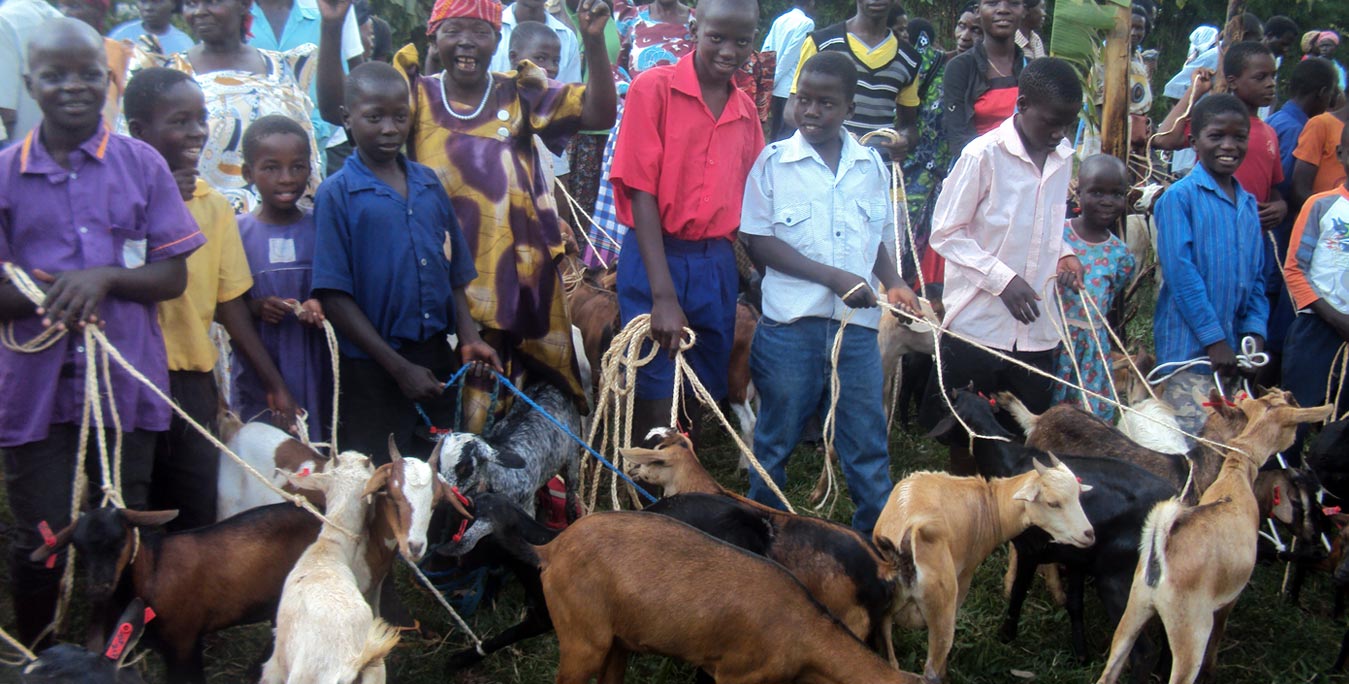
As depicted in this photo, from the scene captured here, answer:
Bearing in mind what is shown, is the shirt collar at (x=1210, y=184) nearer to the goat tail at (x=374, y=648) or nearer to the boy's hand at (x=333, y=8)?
the boy's hand at (x=333, y=8)

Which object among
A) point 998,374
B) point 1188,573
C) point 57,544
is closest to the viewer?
point 57,544

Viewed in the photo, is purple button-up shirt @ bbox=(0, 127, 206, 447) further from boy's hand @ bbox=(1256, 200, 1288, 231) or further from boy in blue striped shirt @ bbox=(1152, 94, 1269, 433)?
boy's hand @ bbox=(1256, 200, 1288, 231)

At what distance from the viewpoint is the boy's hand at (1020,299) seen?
452cm

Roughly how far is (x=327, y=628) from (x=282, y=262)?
76.3 inches

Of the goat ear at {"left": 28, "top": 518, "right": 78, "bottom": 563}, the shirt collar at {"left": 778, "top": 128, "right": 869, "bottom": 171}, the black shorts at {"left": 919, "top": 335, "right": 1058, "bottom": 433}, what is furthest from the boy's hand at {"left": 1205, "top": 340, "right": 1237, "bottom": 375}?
the goat ear at {"left": 28, "top": 518, "right": 78, "bottom": 563}

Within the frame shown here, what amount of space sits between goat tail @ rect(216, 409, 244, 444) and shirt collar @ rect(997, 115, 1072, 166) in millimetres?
3435

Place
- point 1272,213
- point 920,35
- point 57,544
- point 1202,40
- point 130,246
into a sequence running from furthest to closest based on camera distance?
point 1202,40 → point 920,35 → point 1272,213 → point 130,246 → point 57,544

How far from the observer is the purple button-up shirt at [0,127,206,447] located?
3312 millimetres

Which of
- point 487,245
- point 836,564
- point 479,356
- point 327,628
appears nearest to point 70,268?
point 327,628

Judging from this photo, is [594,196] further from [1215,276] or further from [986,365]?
[1215,276]

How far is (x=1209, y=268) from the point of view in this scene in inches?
201

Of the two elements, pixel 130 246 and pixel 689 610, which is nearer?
pixel 689 610

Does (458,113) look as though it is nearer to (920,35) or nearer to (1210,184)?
(1210,184)

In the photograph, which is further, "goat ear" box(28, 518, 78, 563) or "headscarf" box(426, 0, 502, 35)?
"headscarf" box(426, 0, 502, 35)
